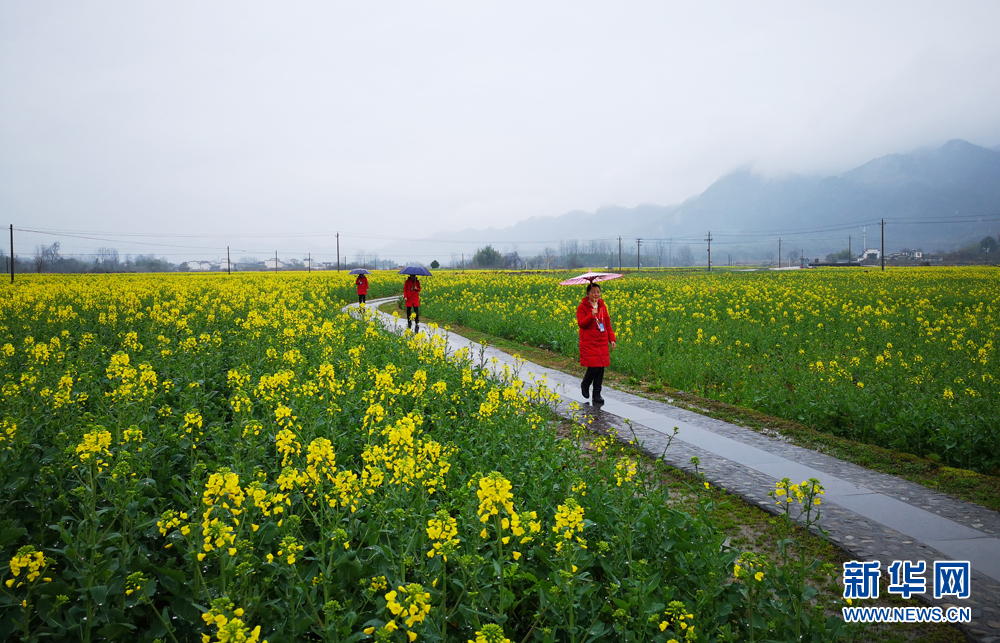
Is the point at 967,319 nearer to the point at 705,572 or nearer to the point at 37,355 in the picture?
the point at 705,572

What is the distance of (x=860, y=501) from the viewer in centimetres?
537

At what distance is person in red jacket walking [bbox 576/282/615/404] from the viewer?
9.12 meters

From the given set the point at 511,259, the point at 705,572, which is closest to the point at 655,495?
the point at 705,572

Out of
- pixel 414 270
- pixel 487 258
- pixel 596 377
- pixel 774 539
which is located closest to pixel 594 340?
pixel 596 377

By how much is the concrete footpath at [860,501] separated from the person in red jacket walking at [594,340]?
0.73 metres

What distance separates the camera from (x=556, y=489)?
4586 mm

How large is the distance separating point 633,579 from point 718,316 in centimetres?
1629

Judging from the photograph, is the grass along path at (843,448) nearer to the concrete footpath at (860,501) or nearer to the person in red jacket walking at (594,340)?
the concrete footpath at (860,501)

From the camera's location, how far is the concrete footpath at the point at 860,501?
13.6 ft

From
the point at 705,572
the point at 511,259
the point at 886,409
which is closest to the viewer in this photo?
the point at 705,572

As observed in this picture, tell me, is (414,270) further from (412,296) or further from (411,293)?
(412,296)

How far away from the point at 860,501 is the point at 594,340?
14.9 ft

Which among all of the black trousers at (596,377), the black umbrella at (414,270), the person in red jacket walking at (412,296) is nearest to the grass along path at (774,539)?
the black trousers at (596,377)

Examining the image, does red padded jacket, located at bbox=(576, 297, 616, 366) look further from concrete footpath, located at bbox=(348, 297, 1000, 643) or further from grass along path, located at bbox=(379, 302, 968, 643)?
grass along path, located at bbox=(379, 302, 968, 643)
